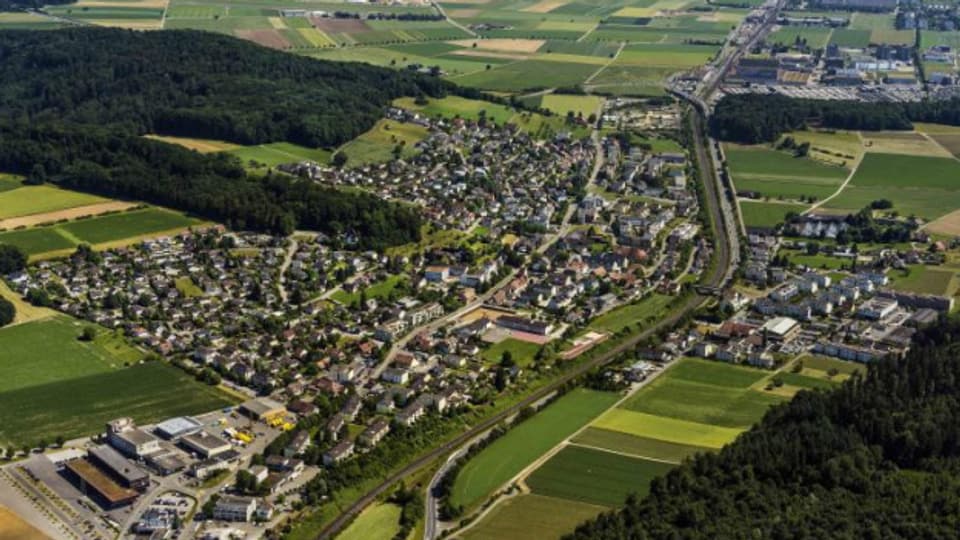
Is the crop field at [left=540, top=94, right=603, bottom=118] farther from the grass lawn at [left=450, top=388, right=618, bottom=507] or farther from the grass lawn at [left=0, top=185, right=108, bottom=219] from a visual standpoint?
the grass lawn at [left=450, top=388, right=618, bottom=507]

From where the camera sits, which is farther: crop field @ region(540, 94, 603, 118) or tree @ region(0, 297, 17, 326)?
crop field @ region(540, 94, 603, 118)

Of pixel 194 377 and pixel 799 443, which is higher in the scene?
pixel 799 443

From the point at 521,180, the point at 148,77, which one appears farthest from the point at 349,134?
the point at 148,77

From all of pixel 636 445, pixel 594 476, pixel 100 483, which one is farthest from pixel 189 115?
pixel 594 476

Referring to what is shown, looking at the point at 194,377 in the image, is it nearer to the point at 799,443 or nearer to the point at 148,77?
the point at 799,443

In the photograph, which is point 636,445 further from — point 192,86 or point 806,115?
point 192,86

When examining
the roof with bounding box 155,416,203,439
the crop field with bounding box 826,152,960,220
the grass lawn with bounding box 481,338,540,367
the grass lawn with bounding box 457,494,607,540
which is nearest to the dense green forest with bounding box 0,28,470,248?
the grass lawn with bounding box 481,338,540,367
